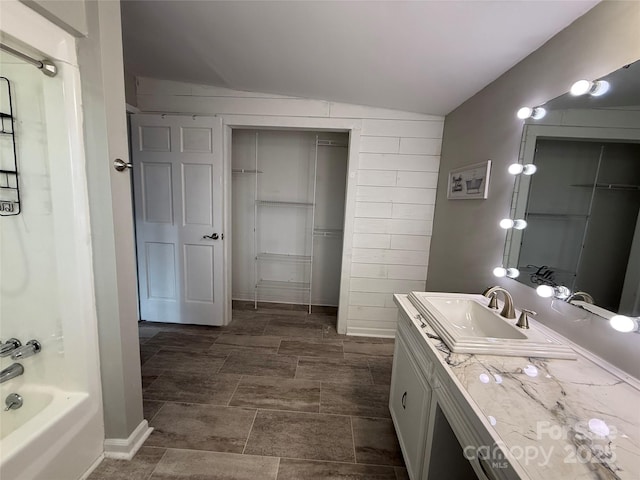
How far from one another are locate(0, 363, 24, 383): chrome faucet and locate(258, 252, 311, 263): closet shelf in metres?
2.24

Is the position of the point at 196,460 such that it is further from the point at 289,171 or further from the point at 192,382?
the point at 289,171

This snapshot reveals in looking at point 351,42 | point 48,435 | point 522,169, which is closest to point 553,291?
point 522,169

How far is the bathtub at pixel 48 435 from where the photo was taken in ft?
3.26

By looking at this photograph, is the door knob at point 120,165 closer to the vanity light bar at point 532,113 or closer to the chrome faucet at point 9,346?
the chrome faucet at point 9,346

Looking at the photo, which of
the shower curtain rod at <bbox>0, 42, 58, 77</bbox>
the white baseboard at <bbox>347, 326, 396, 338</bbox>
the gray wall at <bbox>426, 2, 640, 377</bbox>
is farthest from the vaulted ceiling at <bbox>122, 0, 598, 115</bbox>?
the white baseboard at <bbox>347, 326, 396, 338</bbox>

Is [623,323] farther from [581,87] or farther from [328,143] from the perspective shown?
[328,143]

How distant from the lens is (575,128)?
1138 millimetres

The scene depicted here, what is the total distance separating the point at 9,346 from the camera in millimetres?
1253

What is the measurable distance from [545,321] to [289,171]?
274 centimetres

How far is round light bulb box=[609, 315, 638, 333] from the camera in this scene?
87 cm

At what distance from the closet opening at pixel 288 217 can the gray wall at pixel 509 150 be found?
48.9 inches

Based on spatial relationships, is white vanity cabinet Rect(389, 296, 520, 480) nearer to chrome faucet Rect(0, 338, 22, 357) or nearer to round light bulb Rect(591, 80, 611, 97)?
round light bulb Rect(591, 80, 611, 97)

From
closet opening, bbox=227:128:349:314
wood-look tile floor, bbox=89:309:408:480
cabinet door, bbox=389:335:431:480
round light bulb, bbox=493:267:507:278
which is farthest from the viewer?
closet opening, bbox=227:128:349:314

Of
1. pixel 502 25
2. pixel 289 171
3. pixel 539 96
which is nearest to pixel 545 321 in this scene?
pixel 539 96
